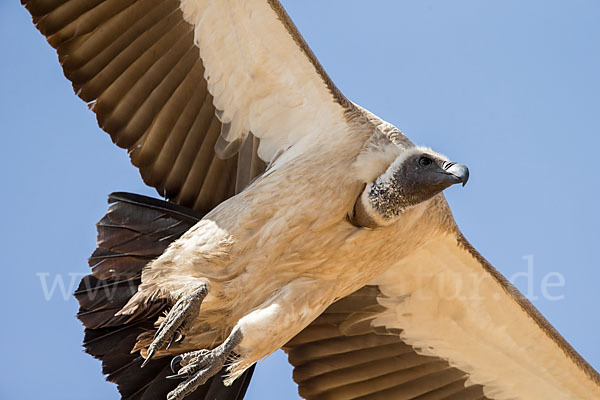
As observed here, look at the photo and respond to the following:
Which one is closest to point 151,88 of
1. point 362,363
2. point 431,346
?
point 362,363

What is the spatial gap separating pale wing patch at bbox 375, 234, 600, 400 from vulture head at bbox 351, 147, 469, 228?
68cm

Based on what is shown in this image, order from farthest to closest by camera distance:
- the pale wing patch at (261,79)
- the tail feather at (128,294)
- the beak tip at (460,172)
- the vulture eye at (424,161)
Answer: the pale wing patch at (261,79)
the tail feather at (128,294)
the vulture eye at (424,161)
the beak tip at (460,172)

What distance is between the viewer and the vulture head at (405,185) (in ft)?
20.0

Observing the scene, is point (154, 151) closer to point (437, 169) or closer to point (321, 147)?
point (321, 147)

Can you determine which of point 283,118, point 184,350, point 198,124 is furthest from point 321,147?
point 184,350

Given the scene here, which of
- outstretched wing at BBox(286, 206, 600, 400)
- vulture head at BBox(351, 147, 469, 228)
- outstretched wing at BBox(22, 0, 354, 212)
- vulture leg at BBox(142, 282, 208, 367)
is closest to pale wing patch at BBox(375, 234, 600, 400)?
outstretched wing at BBox(286, 206, 600, 400)

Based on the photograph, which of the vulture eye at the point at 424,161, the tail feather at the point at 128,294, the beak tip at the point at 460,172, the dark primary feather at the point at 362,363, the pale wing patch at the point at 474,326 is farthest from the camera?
the dark primary feather at the point at 362,363

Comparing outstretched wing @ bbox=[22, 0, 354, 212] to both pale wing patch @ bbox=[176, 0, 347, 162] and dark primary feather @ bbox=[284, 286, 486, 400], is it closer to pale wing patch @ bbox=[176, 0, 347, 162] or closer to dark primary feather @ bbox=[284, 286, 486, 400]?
pale wing patch @ bbox=[176, 0, 347, 162]

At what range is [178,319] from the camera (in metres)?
5.86

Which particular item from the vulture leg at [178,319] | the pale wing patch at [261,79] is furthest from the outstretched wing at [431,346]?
the vulture leg at [178,319]

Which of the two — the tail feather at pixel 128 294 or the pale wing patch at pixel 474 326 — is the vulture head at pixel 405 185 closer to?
the pale wing patch at pixel 474 326

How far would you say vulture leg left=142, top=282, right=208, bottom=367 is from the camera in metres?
5.83

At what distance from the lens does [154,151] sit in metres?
6.87

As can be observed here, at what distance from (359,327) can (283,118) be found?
5.36ft
